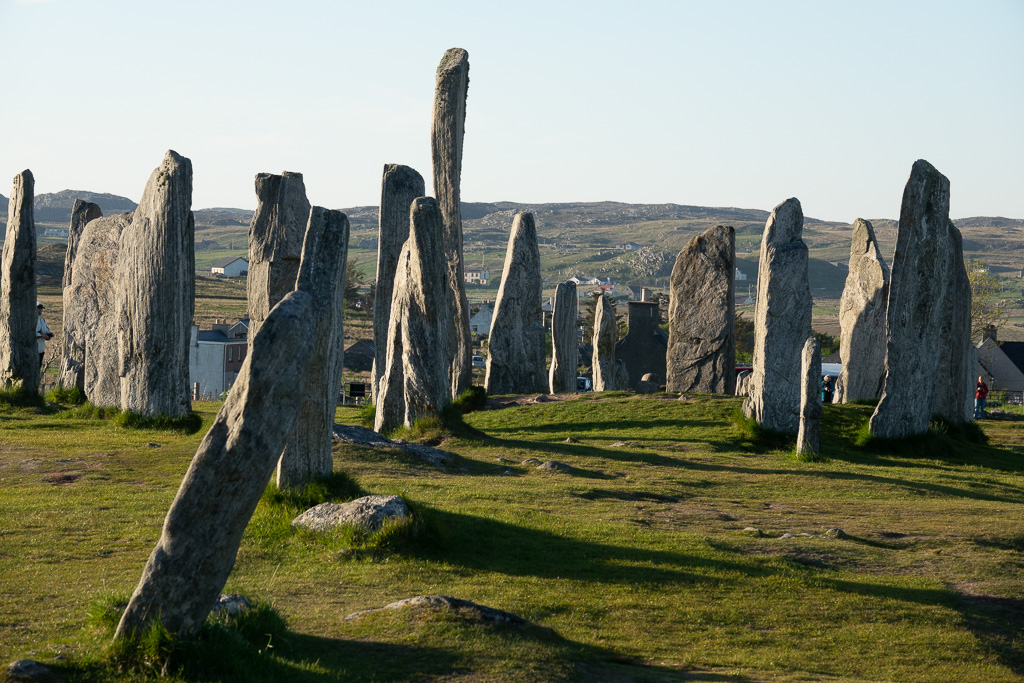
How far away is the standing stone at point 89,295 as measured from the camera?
17.9 meters

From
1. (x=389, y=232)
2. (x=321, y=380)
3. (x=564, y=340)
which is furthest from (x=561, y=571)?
(x=564, y=340)

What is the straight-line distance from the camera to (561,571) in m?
8.34

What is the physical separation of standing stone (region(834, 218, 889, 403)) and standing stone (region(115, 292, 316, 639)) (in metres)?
19.5

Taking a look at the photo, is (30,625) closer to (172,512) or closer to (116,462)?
(172,512)

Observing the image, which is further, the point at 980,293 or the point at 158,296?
the point at 980,293

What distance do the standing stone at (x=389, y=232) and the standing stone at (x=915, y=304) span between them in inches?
356

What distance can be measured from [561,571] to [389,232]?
12.2 meters

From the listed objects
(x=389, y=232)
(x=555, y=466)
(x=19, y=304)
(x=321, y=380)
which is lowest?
(x=555, y=466)

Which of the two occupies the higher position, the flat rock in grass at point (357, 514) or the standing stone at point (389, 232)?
the standing stone at point (389, 232)

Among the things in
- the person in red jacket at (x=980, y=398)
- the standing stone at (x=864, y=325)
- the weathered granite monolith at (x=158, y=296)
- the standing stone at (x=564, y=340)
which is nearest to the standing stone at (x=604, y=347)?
the standing stone at (x=564, y=340)

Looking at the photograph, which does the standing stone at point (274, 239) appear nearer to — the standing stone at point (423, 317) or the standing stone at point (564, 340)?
the standing stone at point (423, 317)

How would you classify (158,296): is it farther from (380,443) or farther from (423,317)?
(380,443)

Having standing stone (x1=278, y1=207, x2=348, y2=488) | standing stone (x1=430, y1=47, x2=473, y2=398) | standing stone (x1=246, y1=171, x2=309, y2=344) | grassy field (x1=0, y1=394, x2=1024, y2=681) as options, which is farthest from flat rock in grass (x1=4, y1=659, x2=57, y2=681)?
standing stone (x1=430, y1=47, x2=473, y2=398)

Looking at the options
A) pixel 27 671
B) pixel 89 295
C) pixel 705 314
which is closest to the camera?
pixel 27 671
